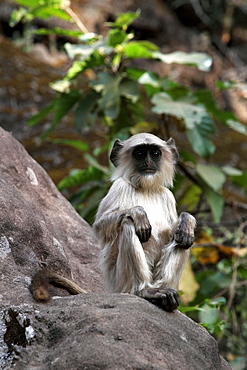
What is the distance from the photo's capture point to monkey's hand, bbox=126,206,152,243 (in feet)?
14.1

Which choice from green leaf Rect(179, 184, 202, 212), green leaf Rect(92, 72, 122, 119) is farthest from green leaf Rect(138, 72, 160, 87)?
green leaf Rect(179, 184, 202, 212)

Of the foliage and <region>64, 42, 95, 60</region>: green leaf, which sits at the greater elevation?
<region>64, 42, 95, 60</region>: green leaf

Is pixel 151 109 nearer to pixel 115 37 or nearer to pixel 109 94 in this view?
pixel 109 94

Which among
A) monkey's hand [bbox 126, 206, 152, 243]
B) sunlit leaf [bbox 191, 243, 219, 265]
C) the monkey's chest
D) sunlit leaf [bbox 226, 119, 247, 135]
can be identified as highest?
monkey's hand [bbox 126, 206, 152, 243]

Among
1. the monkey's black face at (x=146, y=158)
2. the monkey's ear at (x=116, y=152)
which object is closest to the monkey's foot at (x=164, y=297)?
the monkey's black face at (x=146, y=158)

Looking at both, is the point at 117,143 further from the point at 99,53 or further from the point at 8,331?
the point at 99,53

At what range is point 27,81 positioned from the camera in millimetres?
13469

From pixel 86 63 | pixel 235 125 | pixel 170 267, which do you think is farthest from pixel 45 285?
pixel 235 125

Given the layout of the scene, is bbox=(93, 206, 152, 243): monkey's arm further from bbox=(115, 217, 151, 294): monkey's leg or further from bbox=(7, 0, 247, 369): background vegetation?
bbox=(7, 0, 247, 369): background vegetation

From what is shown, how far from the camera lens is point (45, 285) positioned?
396cm

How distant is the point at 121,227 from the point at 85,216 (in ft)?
11.1

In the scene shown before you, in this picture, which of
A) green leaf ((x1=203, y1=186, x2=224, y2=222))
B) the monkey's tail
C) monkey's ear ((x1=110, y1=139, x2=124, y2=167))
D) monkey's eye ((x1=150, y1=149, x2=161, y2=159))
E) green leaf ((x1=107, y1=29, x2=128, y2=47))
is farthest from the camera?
green leaf ((x1=203, y1=186, x2=224, y2=222))

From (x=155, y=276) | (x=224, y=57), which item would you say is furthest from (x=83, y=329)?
(x=224, y=57)

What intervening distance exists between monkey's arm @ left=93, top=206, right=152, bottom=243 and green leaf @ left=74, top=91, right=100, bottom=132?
12.7 ft
